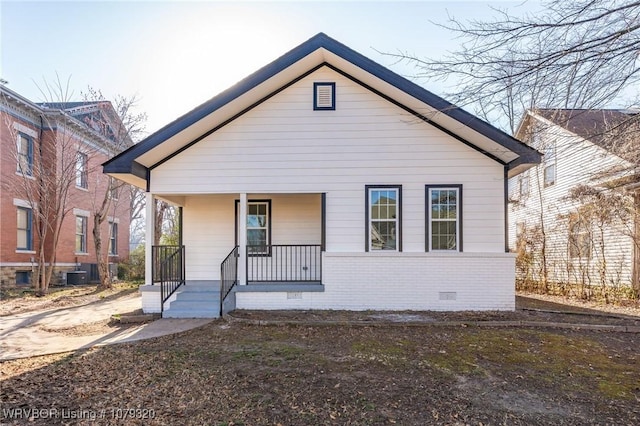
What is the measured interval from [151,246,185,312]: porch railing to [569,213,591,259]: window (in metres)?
11.9

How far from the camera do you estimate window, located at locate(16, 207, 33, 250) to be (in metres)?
15.2

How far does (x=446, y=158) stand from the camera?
913 cm

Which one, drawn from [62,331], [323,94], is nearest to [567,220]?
[323,94]

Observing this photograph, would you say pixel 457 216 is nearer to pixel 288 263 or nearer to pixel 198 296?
pixel 288 263

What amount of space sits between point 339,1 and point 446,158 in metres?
4.13

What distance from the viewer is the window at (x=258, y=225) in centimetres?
1059

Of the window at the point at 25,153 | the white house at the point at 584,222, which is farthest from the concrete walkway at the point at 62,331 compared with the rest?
the white house at the point at 584,222

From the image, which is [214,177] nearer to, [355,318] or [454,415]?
[355,318]

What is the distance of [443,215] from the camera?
9.18 metres

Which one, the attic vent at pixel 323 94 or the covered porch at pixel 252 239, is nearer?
the attic vent at pixel 323 94

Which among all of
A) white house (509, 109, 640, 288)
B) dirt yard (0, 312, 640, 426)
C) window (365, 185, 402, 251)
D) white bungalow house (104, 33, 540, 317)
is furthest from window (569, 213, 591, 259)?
window (365, 185, 402, 251)

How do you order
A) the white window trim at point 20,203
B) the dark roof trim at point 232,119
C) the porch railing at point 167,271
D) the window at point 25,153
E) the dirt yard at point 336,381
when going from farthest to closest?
the white window trim at point 20,203 → the window at point 25,153 → the dark roof trim at point 232,119 → the porch railing at point 167,271 → the dirt yard at point 336,381

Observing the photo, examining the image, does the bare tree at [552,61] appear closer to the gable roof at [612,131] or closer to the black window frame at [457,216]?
the gable roof at [612,131]

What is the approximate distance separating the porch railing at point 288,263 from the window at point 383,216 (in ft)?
5.43
